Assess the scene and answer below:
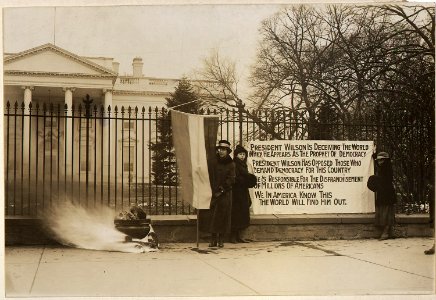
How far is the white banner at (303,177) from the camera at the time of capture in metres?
8.15

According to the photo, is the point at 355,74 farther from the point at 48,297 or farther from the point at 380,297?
the point at 48,297

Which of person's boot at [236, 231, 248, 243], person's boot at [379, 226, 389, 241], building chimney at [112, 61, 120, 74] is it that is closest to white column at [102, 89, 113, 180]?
building chimney at [112, 61, 120, 74]

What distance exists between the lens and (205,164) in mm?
7965

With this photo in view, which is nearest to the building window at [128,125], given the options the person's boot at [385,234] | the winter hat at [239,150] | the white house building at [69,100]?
the white house building at [69,100]

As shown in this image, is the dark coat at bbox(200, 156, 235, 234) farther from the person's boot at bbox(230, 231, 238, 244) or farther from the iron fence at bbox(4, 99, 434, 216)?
the iron fence at bbox(4, 99, 434, 216)

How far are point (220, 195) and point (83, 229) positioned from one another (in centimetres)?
190

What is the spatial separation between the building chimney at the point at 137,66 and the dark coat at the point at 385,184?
3597 mm

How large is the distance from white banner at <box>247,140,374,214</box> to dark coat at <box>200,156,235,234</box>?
0.34 meters

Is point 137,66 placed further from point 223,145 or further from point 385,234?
point 385,234

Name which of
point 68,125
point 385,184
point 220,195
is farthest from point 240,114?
point 68,125

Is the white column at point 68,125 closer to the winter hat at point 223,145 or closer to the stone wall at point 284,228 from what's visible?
the stone wall at point 284,228

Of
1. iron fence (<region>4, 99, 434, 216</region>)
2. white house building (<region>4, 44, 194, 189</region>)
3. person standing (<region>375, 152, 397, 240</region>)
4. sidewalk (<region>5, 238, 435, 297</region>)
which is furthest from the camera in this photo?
person standing (<region>375, 152, 397, 240</region>)

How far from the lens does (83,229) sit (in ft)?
26.0

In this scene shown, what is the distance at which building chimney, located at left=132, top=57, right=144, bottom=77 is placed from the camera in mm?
7930
